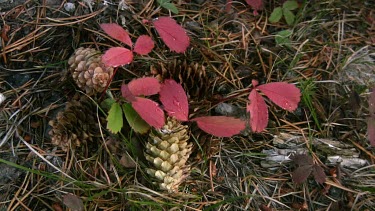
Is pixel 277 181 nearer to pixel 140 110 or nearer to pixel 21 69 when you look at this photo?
pixel 140 110

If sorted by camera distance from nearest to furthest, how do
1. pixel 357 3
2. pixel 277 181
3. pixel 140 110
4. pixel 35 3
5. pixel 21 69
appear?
pixel 140 110
pixel 277 181
pixel 21 69
pixel 35 3
pixel 357 3

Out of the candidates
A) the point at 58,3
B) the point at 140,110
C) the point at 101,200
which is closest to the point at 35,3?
the point at 58,3

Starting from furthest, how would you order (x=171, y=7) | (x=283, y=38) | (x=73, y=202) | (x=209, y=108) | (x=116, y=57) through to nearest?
(x=283, y=38) < (x=171, y=7) < (x=209, y=108) < (x=116, y=57) < (x=73, y=202)

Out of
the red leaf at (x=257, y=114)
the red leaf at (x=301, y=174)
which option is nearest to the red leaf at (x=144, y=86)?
the red leaf at (x=257, y=114)

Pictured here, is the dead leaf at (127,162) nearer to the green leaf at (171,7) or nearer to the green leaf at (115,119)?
the green leaf at (115,119)

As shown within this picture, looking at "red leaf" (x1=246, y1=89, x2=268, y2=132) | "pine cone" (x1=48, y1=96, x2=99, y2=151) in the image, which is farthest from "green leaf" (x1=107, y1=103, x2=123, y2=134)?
"red leaf" (x1=246, y1=89, x2=268, y2=132)

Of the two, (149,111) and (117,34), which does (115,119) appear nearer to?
(149,111)

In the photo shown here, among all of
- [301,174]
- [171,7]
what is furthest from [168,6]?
[301,174]
